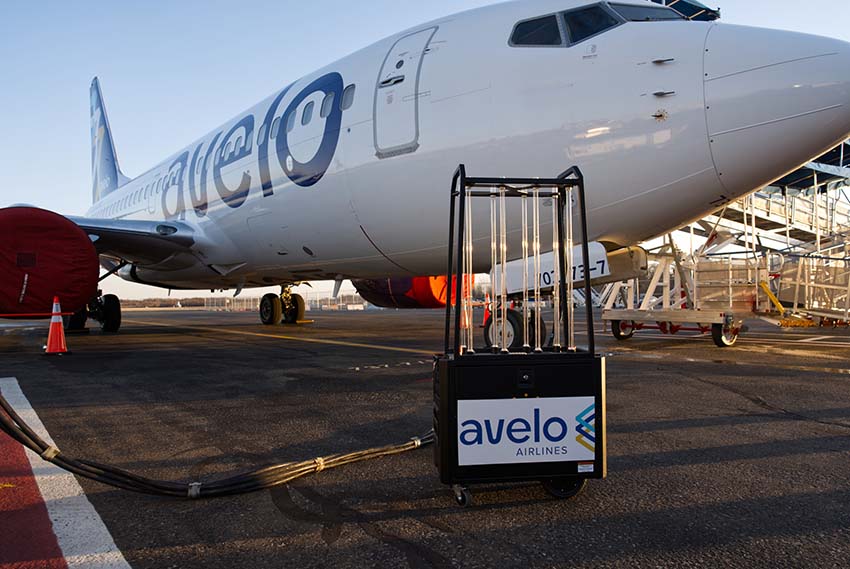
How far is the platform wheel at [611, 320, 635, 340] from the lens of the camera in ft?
36.3

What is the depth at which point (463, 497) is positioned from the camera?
2.52m

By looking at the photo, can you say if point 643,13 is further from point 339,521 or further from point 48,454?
point 48,454

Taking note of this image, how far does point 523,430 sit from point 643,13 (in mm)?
5127

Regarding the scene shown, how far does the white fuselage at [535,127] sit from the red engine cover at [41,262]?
261cm

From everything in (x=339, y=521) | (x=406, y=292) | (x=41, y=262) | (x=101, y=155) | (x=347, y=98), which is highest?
(x=101, y=155)

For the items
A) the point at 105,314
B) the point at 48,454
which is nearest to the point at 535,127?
the point at 48,454

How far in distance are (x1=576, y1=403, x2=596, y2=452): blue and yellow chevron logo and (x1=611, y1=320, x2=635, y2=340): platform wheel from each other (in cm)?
891

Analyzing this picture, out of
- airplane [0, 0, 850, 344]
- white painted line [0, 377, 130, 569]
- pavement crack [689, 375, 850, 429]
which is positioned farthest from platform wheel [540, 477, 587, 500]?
airplane [0, 0, 850, 344]

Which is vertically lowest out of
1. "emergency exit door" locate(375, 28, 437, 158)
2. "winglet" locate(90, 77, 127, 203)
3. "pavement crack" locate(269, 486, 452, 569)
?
"pavement crack" locate(269, 486, 452, 569)

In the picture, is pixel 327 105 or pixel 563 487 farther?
pixel 327 105

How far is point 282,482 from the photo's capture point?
2832 mm

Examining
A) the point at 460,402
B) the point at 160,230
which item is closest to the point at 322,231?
the point at 160,230

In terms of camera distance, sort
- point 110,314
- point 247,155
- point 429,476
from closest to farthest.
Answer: point 429,476, point 247,155, point 110,314

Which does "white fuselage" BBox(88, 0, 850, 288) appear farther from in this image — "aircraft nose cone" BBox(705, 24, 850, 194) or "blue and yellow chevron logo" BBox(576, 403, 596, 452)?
"blue and yellow chevron logo" BBox(576, 403, 596, 452)
